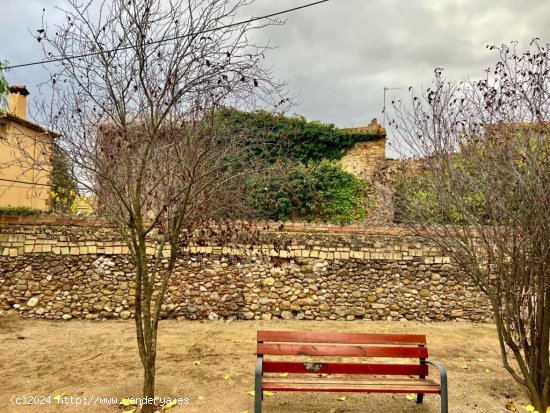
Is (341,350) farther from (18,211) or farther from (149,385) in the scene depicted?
(18,211)

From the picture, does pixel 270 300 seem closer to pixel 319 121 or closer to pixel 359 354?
pixel 359 354

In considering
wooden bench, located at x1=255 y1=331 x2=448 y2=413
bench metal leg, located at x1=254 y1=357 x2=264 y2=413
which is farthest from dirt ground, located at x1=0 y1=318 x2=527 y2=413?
bench metal leg, located at x1=254 y1=357 x2=264 y2=413

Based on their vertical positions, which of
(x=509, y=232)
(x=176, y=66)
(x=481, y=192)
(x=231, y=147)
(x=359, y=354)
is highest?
(x=176, y=66)

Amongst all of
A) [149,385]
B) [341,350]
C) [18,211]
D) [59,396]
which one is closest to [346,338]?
[341,350]

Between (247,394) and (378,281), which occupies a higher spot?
(378,281)

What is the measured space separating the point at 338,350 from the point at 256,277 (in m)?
4.20

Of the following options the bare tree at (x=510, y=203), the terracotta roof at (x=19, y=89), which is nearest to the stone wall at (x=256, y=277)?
the bare tree at (x=510, y=203)

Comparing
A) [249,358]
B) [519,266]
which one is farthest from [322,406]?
[519,266]

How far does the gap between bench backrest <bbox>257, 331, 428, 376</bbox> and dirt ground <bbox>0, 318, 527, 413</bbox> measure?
19.2 inches

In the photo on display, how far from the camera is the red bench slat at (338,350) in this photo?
3.95m

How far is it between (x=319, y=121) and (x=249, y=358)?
10.3 meters

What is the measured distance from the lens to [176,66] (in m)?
3.66

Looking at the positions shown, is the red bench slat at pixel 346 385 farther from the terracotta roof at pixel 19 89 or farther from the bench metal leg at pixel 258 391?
the terracotta roof at pixel 19 89

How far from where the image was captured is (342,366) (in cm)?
388
